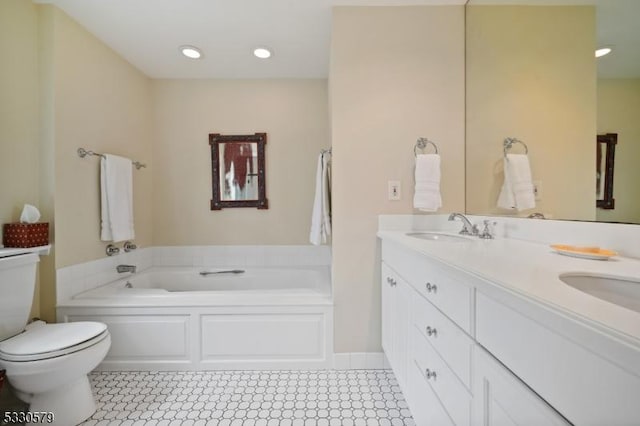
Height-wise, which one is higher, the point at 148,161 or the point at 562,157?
the point at 148,161

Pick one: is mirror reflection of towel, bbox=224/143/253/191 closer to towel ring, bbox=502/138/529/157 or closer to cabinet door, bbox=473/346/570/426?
towel ring, bbox=502/138/529/157

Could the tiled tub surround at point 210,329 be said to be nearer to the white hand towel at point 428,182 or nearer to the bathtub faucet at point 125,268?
the bathtub faucet at point 125,268

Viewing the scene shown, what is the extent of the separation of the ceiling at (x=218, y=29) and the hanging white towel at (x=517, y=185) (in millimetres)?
696

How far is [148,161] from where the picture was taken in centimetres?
266

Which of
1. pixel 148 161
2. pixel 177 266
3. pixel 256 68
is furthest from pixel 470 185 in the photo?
pixel 148 161

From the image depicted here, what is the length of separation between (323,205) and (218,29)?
1.44 meters

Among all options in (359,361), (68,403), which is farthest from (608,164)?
(68,403)

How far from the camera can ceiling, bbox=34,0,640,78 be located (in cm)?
174

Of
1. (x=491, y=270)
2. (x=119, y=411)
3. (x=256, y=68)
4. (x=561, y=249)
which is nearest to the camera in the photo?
(x=491, y=270)

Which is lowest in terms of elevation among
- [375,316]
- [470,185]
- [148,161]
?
[375,316]

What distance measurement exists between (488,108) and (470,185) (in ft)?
1.51

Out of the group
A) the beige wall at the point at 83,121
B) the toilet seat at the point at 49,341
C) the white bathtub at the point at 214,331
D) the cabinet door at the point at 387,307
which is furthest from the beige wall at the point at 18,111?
the cabinet door at the point at 387,307

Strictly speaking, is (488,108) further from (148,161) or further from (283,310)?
(148,161)

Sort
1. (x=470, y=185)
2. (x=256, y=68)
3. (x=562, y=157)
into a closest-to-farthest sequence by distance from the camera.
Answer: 1. (x=562, y=157)
2. (x=470, y=185)
3. (x=256, y=68)
